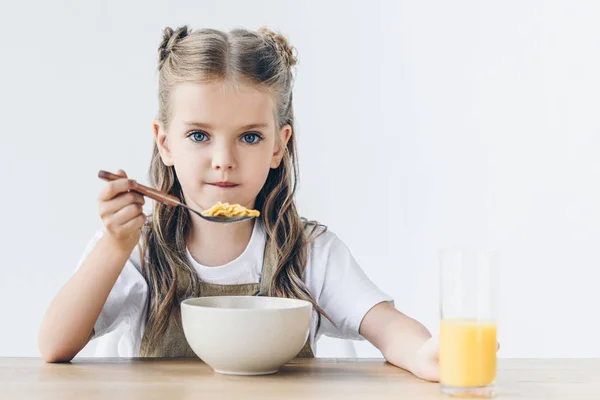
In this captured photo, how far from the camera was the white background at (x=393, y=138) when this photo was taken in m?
2.87

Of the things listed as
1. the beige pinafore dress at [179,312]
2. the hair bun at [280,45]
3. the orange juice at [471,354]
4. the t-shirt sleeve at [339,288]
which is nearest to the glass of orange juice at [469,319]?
the orange juice at [471,354]

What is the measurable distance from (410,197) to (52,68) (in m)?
1.44

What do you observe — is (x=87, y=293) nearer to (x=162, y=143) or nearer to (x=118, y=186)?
(x=118, y=186)

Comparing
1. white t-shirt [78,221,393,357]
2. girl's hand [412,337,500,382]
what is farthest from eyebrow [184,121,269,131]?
girl's hand [412,337,500,382]

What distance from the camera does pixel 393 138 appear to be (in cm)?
298

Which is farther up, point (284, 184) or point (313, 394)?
point (284, 184)

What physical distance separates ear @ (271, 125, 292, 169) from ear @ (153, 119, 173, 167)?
199mm

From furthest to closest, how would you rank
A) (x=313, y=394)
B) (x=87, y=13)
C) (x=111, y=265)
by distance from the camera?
(x=87, y=13)
(x=111, y=265)
(x=313, y=394)

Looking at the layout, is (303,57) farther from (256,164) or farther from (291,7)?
(256,164)

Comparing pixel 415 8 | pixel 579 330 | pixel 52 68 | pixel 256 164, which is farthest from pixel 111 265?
pixel 579 330

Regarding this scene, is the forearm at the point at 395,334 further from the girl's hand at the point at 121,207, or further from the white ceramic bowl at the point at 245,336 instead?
the girl's hand at the point at 121,207

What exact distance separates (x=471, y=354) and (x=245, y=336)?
285mm

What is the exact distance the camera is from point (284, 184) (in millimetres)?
1570

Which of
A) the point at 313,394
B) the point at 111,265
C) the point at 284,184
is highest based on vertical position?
the point at 284,184
